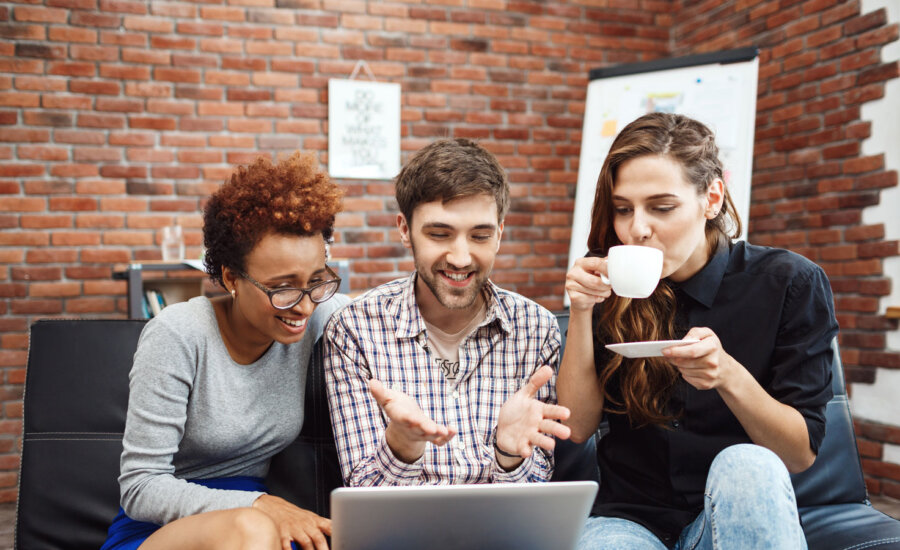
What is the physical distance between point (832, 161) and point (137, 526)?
3158mm

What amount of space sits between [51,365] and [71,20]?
2597mm

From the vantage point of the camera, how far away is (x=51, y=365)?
1.50m

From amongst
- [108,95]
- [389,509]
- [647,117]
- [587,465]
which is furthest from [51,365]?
[108,95]

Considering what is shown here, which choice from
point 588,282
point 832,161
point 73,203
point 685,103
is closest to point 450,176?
point 588,282

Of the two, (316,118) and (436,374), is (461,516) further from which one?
(316,118)

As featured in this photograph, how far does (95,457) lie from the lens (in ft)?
4.87

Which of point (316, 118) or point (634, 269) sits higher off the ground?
point (316, 118)

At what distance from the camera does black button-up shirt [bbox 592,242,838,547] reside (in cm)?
129

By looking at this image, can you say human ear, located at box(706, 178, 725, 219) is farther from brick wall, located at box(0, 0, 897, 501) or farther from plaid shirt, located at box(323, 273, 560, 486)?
brick wall, located at box(0, 0, 897, 501)

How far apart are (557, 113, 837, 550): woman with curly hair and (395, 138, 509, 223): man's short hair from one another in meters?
0.22

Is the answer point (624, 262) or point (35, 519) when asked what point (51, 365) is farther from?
point (624, 262)

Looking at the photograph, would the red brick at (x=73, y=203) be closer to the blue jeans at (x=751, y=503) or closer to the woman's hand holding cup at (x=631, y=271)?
the woman's hand holding cup at (x=631, y=271)

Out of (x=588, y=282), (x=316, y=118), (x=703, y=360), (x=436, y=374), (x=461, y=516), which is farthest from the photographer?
(x=316, y=118)

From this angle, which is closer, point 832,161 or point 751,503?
point 751,503
